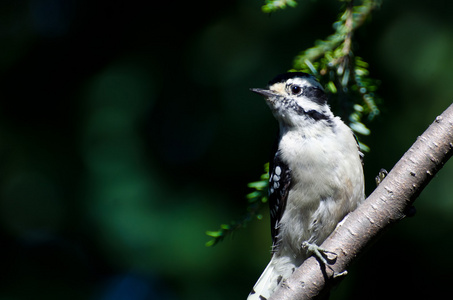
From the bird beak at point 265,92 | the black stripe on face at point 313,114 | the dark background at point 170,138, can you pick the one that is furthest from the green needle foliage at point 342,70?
the dark background at point 170,138

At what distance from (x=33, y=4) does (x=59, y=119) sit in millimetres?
1023

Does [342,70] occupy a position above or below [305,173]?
above

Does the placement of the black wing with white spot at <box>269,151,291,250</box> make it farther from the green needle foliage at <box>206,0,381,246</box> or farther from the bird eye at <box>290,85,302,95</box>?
the bird eye at <box>290,85,302,95</box>

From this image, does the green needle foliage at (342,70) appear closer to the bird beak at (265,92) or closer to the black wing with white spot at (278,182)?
the black wing with white spot at (278,182)

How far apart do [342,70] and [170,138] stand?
2204 mm

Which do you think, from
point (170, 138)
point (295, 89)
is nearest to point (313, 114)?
point (295, 89)

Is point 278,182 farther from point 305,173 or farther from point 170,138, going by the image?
point 170,138

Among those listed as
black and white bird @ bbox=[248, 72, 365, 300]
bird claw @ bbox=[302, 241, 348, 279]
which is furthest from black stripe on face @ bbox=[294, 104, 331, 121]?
bird claw @ bbox=[302, 241, 348, 279]

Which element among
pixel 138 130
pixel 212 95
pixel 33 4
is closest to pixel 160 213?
pixel 138 130

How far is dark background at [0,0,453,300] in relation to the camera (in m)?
3.87

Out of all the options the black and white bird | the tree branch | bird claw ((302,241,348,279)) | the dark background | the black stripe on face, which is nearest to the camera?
the tree branch

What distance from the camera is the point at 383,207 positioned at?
93.1 inches

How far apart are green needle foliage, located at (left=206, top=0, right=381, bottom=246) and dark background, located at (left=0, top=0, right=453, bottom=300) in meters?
1.05

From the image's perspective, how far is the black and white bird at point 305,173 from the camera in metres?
2.96
